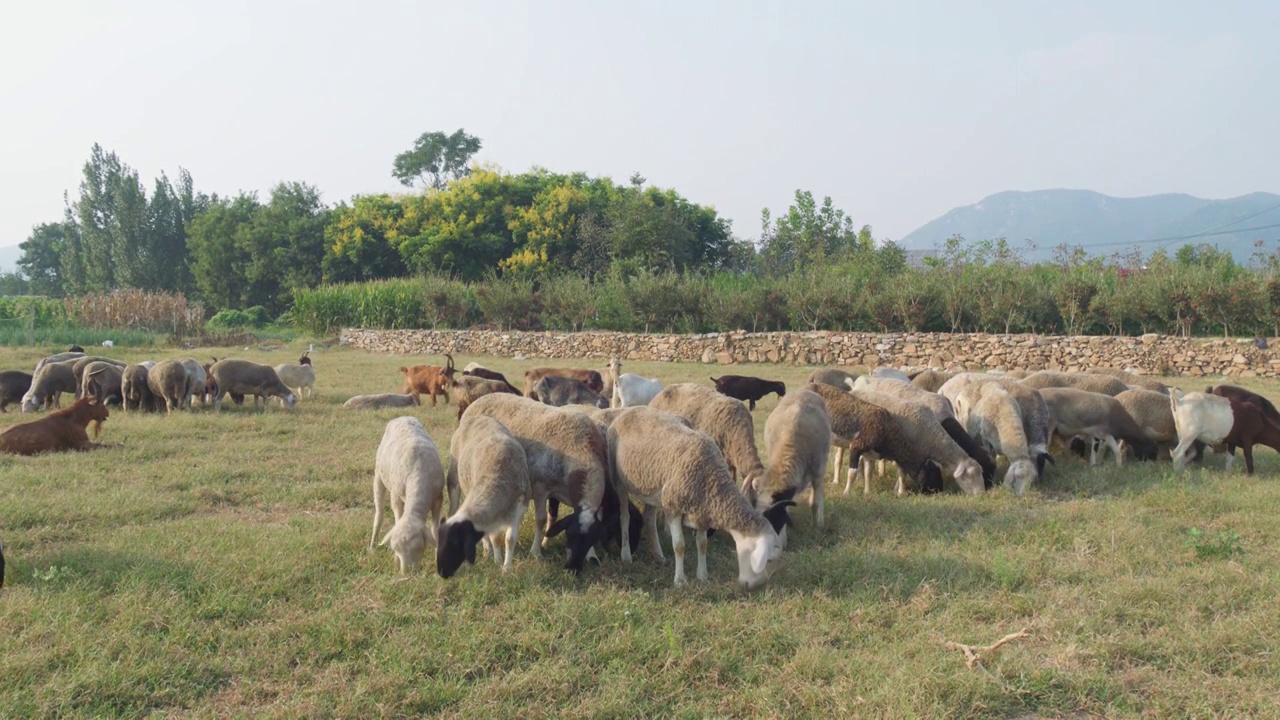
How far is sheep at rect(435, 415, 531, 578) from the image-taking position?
18.9ft

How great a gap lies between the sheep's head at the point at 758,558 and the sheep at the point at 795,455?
0.71 m

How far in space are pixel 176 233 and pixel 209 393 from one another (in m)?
47.2

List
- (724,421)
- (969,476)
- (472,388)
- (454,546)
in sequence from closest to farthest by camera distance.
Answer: (454,546) → (724,421) → (969,476) → (472,388)

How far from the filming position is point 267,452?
34.5ft

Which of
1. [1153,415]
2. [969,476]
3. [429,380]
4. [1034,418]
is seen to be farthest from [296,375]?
[1153,415]

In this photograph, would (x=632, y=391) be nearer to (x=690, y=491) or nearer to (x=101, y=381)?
(x=690, y=491)

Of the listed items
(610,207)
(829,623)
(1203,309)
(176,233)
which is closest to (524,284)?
(610,207)

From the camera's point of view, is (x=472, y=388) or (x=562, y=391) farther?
(x=562, y=391)

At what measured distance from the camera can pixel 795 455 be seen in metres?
7.61

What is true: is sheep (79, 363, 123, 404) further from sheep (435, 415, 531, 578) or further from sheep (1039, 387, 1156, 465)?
sheep (1039, 387, 1156, 465)

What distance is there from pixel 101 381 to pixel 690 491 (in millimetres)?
11555

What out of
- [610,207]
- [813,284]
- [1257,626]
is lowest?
[1257,626]

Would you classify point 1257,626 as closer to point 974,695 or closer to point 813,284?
point 974,695

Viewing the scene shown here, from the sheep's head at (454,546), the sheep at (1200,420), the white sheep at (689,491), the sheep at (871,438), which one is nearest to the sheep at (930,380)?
the sheep at (1200,420)
